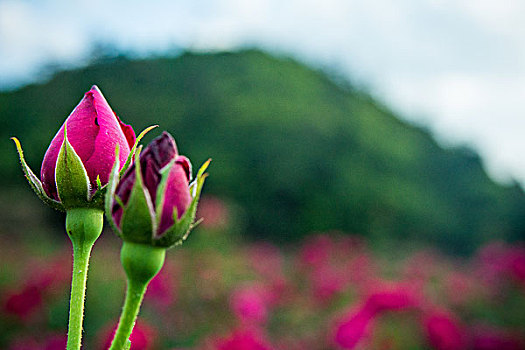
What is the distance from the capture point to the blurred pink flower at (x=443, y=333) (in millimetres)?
2271

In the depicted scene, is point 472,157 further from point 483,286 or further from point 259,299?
point 259,299

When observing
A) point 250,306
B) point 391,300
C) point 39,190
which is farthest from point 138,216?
point 250,306

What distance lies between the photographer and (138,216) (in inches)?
18.4

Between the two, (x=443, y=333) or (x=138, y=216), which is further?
(x=443, y=333)

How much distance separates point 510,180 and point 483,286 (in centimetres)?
858

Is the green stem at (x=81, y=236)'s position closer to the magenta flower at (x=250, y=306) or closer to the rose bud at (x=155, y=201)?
the rose bud at (x=155, y=201)

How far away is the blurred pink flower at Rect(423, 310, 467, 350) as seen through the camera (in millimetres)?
2271

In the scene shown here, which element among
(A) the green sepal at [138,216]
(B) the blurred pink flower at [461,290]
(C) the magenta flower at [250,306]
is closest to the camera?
(A) the green sepal at [138,216]

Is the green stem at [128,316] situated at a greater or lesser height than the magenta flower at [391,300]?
lesser

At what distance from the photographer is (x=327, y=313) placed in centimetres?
323

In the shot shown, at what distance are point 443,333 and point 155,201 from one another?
2.06 m

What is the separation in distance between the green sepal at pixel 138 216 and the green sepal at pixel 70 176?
0.07 meters

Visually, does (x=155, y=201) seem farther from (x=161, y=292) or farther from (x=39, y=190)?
(x=161, y=292)

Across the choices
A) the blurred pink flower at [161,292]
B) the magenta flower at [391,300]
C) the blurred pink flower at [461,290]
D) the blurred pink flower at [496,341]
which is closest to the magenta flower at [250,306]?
the blurred pink flower at [161,292]
